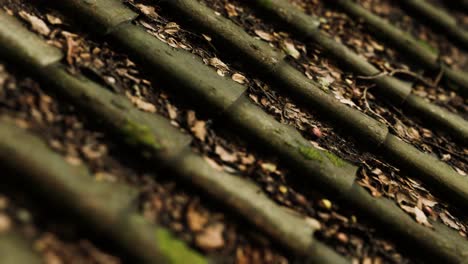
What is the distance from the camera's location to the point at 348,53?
2578mm

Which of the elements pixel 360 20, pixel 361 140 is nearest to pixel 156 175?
pixel 361 140

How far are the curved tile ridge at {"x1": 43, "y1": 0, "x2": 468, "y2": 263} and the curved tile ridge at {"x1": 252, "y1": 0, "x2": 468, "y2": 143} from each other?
0.94 meters

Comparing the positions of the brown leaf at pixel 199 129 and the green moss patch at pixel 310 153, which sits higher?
the green moss patch at pixel 310 153

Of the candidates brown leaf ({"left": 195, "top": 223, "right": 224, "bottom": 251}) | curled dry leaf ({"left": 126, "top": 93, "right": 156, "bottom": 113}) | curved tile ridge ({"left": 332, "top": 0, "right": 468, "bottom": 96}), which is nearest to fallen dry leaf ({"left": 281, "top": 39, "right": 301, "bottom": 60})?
curved tile ridge ({"left": 332, "top": 0, "right": 468, "bottom": 96})

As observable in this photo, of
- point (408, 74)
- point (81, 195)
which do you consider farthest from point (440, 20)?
point (81, 195)

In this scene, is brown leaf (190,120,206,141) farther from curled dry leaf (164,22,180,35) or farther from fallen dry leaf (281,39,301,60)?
fallen dry leaf (281,39,301,60)

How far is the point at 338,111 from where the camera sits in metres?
2.08

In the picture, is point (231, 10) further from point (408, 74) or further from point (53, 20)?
point (408, 74)

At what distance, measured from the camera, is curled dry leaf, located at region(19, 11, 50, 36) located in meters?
1.68

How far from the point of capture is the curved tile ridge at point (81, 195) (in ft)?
3.96

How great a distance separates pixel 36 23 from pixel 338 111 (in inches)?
61.2

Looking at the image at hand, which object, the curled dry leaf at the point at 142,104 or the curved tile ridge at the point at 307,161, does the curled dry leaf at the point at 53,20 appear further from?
the curled dry leaf at the point at 142,104

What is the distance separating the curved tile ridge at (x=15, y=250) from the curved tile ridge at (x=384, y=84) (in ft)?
6.49

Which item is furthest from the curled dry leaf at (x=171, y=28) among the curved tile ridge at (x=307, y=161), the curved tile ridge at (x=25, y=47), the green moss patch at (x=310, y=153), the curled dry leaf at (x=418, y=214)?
the curled dry leaf at (x=418, y=214)
